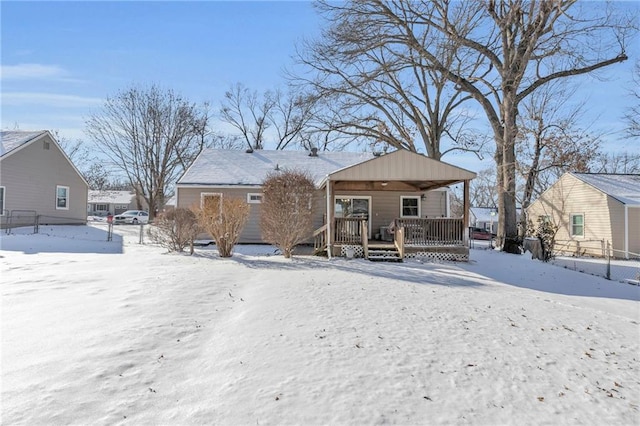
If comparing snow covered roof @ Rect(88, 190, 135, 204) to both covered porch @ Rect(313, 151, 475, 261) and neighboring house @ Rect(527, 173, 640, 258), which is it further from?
neighboring house @ Rect(527, 173, 640, 258)

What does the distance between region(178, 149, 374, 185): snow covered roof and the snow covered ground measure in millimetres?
9136

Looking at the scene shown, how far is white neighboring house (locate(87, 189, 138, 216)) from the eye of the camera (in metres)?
53.3

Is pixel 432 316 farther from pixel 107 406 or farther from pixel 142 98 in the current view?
pixel 142 98

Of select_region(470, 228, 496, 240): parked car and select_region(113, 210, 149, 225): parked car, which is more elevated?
select_region(113, 210, 149, 225): parked car

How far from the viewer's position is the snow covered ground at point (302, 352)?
320 centimetres

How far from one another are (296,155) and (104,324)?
644 inches

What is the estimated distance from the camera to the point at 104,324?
193 inches

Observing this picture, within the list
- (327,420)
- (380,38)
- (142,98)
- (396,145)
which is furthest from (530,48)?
(142,98)

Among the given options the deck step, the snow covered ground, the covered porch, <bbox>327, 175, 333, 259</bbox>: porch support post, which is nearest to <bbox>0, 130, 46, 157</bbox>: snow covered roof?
the snow covered ground

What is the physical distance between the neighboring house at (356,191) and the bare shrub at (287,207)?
97 centimetres

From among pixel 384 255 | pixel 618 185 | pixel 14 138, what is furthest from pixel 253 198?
pixel 618 185

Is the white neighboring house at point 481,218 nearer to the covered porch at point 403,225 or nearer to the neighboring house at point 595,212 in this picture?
the neighboring house at point 595,212

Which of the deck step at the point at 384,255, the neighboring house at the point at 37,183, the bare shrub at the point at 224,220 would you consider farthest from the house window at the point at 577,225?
the neighboring house at the point at 37,183

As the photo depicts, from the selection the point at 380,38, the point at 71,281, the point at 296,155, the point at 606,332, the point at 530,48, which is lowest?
the point at 606,332
